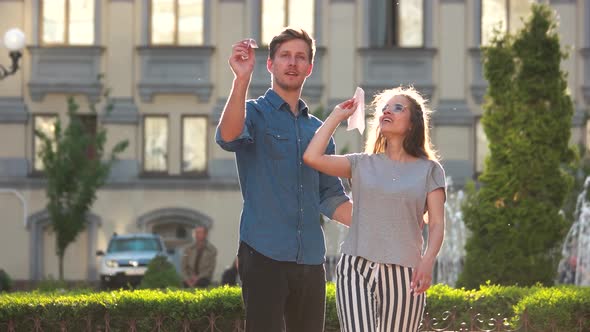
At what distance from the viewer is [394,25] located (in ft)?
112

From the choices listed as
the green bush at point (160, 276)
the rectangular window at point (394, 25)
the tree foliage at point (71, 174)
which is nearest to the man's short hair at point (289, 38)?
the green bush at point (160, 276)

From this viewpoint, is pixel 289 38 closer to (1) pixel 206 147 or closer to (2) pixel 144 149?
(1) pixel 206 147

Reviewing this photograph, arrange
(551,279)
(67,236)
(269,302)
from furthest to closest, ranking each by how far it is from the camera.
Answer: (67,236) < (551,279) < (269,302)

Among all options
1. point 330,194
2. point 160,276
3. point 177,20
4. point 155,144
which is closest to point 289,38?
point 330,194

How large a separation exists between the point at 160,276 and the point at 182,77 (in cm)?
1726

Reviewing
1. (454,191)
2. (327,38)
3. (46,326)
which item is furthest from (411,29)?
(46,326)

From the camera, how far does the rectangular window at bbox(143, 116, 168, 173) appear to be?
34.4 m

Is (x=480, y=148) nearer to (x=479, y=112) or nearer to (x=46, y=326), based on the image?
(x=479, y=112)

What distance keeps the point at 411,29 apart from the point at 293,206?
2818cm

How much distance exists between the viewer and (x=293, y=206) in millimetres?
6254

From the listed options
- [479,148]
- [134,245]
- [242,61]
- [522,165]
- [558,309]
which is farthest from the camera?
[479,148]

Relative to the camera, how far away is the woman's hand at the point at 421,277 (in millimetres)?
6105

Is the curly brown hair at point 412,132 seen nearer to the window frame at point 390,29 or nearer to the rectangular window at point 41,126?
the window frame at point 390,29

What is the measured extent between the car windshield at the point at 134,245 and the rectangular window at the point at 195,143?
432 cm
